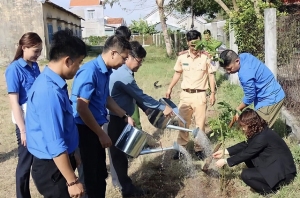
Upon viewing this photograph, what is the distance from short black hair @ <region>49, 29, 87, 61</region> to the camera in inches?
91.5

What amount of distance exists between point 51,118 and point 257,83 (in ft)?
9.36

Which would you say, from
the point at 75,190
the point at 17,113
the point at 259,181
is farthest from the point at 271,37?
the point at 75,190

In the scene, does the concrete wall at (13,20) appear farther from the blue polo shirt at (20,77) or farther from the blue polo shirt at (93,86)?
the blue polo shirt at (93,86)

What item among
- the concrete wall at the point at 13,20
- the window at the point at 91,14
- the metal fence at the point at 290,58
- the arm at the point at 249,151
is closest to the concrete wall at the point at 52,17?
the concrete wall at the point at 13,20

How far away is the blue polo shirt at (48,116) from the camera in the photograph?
7.14 feet

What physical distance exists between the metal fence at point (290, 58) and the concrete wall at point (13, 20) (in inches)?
666

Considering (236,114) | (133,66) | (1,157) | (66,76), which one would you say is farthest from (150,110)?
(1,157)

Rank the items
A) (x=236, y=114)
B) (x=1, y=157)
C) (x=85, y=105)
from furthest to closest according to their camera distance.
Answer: (x=1, y=157) < (x=236, y=114) < (x=85, y=105)

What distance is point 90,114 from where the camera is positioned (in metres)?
2.90

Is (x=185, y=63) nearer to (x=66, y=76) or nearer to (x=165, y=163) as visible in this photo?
(x=165, y=163)

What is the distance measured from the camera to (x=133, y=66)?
3.77 m

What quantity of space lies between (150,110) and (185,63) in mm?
1631

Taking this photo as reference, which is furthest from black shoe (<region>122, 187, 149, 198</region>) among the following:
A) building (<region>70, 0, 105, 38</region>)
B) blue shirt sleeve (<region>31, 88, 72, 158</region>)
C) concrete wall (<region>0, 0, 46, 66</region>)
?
building (<region>70, 0, 105, 38</region>)

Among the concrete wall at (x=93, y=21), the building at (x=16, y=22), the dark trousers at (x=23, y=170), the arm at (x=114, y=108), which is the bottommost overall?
the dark trousers at (x=23, y=170)
